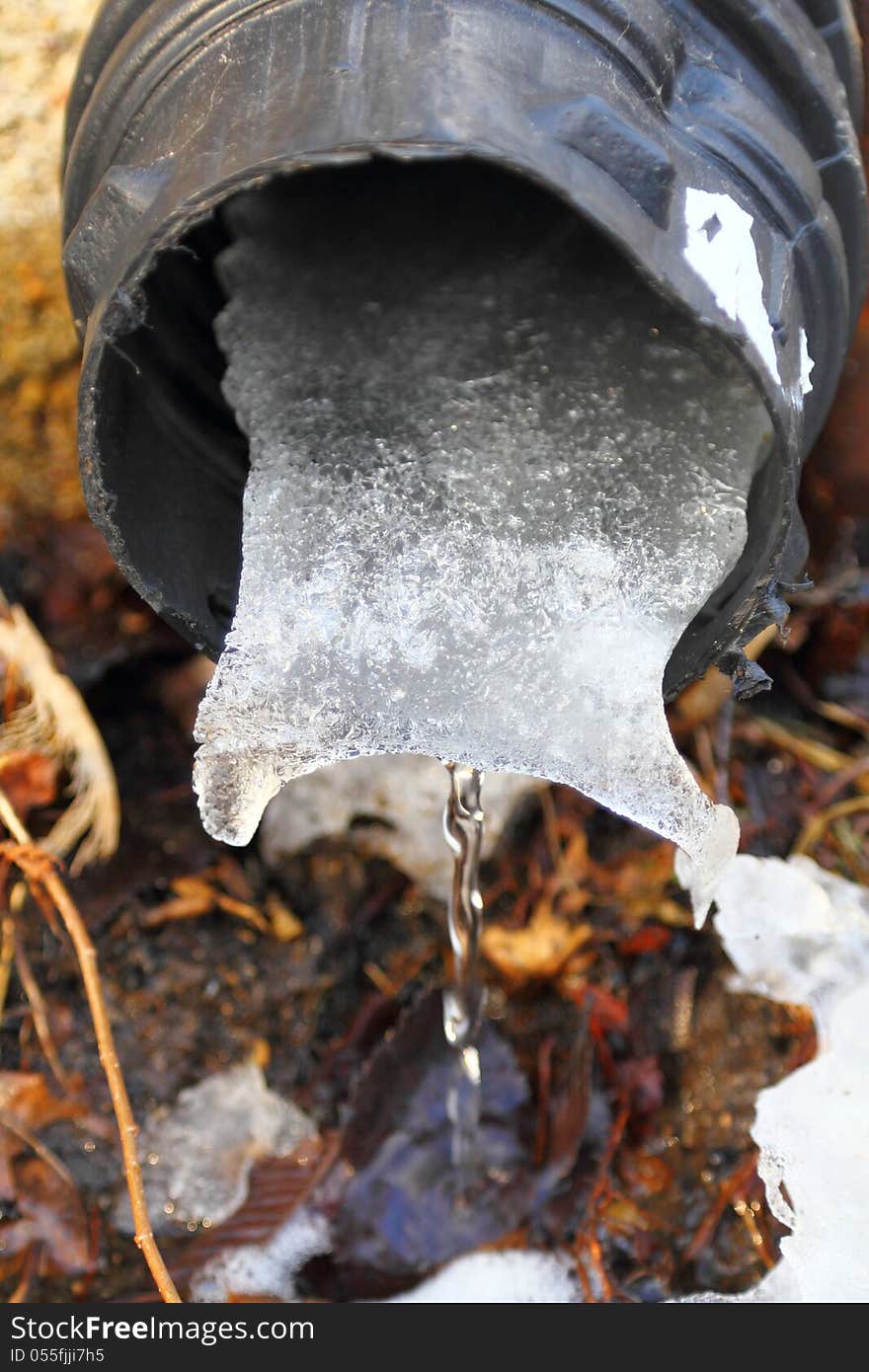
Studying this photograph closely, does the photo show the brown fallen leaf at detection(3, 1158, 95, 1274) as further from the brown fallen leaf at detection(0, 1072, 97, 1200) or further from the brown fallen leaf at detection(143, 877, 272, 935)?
the brown fallen leaf at detection(143, 877, 272, 935)

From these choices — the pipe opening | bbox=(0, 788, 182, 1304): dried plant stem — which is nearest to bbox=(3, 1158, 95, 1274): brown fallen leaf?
bbox=(0, 788, 182, 1304): dried plant stem

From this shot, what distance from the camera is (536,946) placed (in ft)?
5.22

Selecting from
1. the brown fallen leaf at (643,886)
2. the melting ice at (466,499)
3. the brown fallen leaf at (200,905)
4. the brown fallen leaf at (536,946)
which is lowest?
the brown fallen leaf at (536,946)

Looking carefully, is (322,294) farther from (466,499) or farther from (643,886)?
(643,886)

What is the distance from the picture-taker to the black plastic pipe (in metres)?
0.75

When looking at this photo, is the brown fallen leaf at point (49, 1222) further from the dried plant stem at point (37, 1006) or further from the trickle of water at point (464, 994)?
the trickle of water at point (464, 994)

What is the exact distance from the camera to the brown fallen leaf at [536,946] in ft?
5.21

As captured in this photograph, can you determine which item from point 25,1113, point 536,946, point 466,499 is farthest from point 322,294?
point 25,1113

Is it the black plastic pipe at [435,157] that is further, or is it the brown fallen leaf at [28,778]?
the brown fallen leaf at [28,778]

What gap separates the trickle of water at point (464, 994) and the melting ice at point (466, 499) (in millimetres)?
375

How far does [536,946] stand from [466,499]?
0.74m

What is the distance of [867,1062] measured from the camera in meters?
1.28

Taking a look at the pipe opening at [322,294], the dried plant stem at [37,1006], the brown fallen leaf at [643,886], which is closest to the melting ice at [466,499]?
the pipe opening at [322,294]

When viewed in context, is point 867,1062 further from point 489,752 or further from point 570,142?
point 570,142
